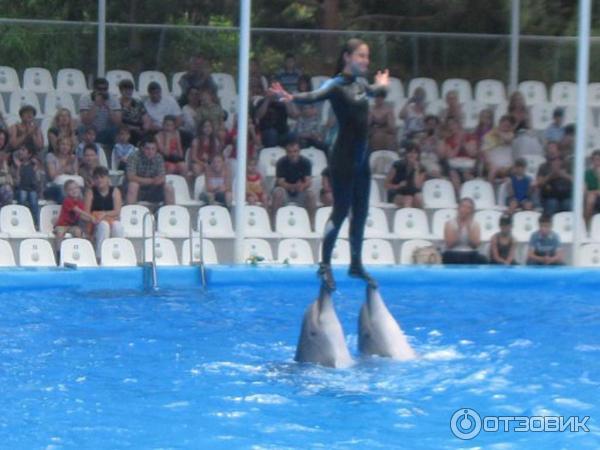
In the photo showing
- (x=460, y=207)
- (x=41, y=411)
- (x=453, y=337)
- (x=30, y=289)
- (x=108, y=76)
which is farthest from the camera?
(x=108, y=76)

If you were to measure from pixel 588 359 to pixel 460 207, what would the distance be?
4.23 metres

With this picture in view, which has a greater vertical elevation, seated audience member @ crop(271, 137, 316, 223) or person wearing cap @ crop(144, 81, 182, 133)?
person wearing cap @ crop(144, 81, 182, 133)

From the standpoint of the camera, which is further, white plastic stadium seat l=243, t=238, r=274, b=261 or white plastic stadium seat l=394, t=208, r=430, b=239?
white plastic stadium seat l=394, t=208, r=430, b=239

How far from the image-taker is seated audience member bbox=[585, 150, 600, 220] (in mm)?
15867

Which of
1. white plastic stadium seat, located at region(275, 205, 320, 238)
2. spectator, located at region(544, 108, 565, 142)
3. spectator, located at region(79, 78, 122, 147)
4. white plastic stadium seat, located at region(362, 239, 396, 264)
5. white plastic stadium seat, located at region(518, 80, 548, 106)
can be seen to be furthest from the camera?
white plastic stadium seat, located at region(518, 80, 548, 106)

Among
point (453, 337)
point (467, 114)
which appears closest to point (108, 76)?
point (467, 114)

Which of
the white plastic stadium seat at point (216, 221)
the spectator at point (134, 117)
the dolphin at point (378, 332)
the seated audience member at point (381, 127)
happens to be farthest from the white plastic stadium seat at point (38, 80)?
the dolphin at point (378, 332)

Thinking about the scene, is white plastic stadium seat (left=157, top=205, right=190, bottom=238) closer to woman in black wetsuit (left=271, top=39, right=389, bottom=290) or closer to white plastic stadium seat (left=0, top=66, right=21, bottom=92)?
white plastic stadium seat (left=0, top=66, right=21, bottom=92)

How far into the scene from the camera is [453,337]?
11.4m

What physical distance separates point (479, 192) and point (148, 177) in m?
3.63

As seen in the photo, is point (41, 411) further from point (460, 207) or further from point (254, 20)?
point (254, 20)

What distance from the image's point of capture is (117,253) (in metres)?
14.0

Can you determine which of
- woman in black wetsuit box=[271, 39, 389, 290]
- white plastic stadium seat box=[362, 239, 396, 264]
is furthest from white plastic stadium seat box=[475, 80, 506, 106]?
woman in black wetsuit box=[271, 39, 389, 290]

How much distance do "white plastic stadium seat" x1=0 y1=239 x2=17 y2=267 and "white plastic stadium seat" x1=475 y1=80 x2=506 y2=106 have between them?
7.18m
